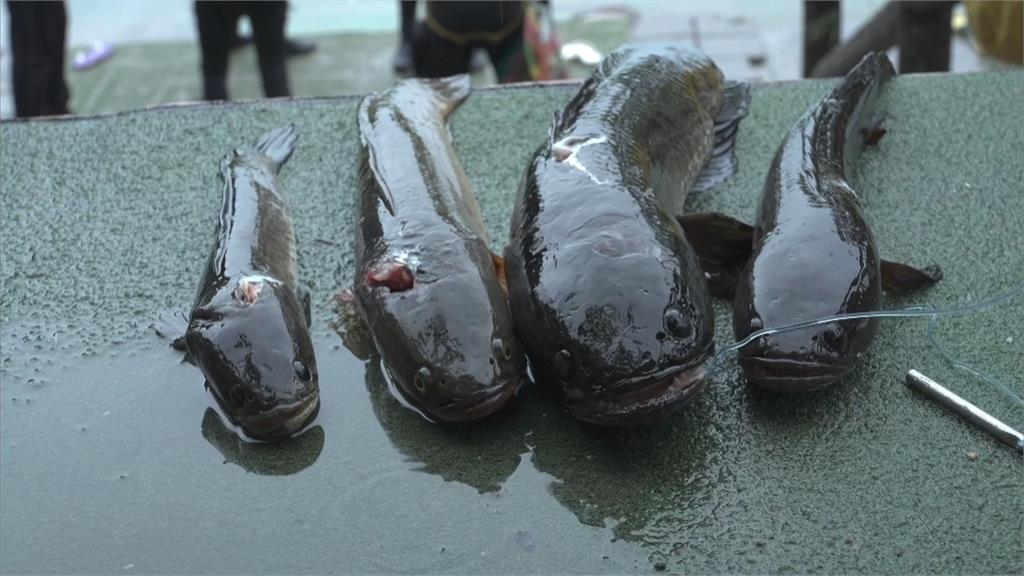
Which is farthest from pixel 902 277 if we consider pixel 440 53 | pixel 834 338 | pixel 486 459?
pixel 440 53

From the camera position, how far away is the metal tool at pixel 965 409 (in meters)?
2.12

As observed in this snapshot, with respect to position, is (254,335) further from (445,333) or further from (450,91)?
(450,91)

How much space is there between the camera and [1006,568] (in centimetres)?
187

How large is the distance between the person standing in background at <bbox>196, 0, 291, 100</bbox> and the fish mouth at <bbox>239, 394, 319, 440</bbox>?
4.09m

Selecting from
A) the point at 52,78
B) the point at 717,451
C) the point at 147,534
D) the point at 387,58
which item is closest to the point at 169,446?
the point at 147,534

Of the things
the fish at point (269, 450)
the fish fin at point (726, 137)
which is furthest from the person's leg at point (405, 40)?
the fish at point (269, 450)

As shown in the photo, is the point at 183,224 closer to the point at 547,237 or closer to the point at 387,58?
the point at 547,237

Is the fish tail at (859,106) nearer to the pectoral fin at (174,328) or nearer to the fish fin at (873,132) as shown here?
the fish fin at (873,132)

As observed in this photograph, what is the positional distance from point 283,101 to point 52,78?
2450 millimetres

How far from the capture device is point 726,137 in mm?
3283

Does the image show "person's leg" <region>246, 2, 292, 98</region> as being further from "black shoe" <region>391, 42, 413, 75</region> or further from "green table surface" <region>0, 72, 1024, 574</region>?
"green table surface" <region>0, 72, 1024, 574</region>

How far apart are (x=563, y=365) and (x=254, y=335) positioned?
26.0 inches

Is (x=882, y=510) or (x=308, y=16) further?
(x=308, y=16)

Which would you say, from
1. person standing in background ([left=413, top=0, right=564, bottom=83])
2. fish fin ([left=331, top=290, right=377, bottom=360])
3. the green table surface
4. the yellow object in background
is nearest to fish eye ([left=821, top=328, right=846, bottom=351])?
the green table surface
